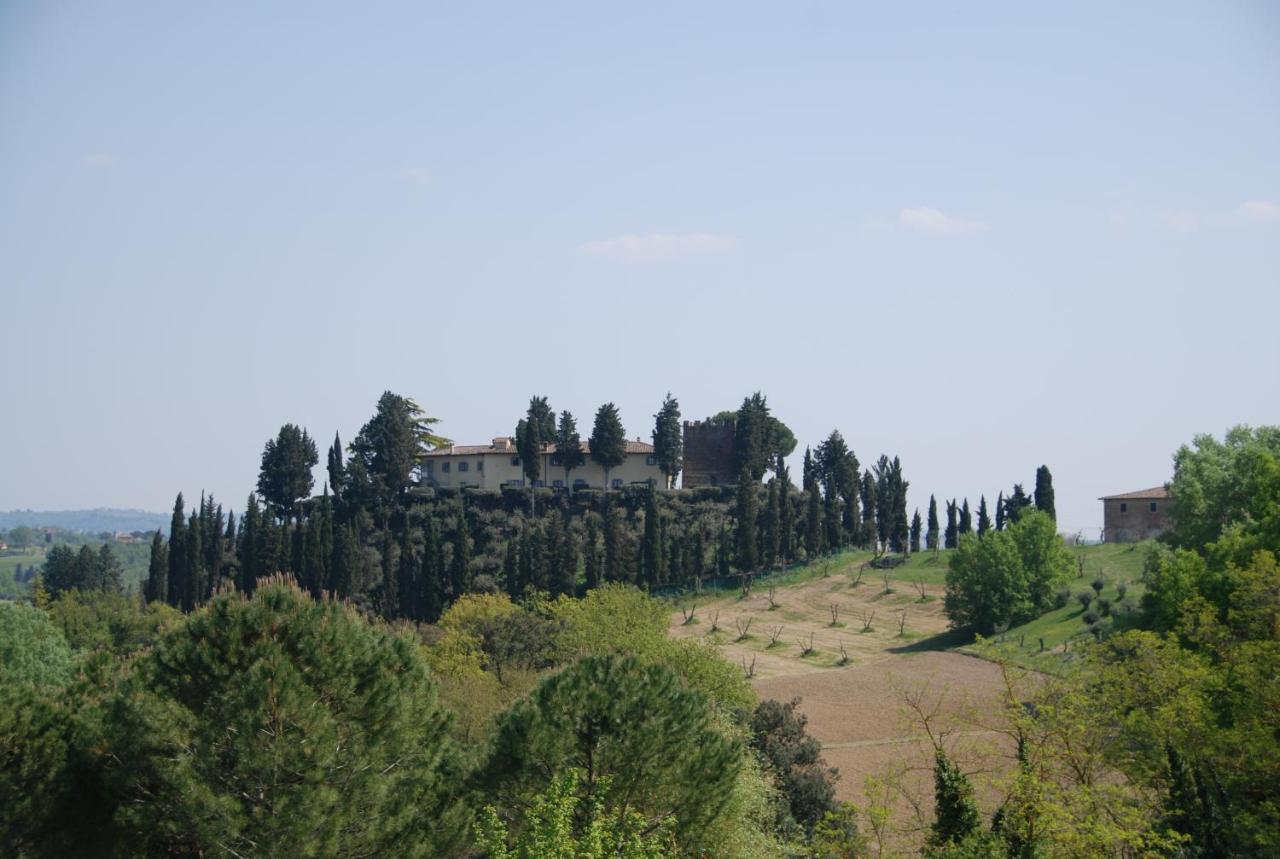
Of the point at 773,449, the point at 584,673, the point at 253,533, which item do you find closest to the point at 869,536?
the point at 773,449

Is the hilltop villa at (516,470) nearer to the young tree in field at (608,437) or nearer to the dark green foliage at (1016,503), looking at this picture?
the young tree in field at (608,437)

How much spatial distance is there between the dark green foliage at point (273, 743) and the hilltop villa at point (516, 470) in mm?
75816

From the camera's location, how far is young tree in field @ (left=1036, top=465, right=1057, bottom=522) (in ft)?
277

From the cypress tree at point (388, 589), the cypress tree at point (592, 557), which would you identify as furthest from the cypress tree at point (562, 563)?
the cypress tree at point (388, 589)

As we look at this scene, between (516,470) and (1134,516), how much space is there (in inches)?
1771

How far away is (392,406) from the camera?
93938mm

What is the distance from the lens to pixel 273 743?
19.0 m

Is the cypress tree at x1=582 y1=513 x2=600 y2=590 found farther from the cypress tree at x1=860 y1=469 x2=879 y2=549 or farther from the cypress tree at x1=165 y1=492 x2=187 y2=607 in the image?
the cypress tree at x1=165 y1=492 x2=187 y2=607

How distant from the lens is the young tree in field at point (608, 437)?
310ft

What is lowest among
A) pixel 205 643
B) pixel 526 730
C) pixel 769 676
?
pixel 769 676

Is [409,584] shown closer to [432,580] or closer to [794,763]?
[432,580]

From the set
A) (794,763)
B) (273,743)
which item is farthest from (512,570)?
(273,743)

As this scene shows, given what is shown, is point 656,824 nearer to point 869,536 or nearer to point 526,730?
point 526,730

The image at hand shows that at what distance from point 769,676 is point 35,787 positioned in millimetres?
38706
